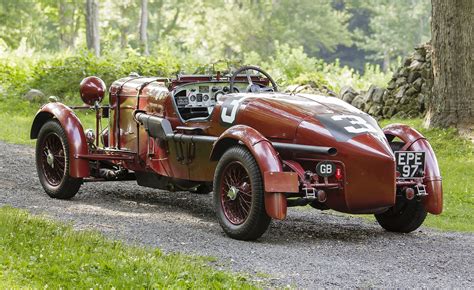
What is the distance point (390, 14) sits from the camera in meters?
66.8

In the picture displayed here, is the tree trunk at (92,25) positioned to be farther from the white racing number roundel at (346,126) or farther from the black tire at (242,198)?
the white racing number roundel at (346,126)

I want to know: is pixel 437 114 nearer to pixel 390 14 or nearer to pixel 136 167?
pixel 136 167

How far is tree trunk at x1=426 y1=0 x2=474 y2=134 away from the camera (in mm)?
16625

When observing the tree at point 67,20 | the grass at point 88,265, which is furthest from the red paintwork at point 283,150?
the tree at point 67,20

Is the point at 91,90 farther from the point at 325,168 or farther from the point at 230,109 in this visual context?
the point at 325,168

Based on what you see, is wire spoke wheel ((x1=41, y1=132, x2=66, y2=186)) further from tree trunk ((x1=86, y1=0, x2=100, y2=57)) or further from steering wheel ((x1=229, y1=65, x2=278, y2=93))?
tree trunk ((x1=86, y1=0, x2=100, y2=57))

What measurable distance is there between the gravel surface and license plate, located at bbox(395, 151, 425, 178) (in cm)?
68

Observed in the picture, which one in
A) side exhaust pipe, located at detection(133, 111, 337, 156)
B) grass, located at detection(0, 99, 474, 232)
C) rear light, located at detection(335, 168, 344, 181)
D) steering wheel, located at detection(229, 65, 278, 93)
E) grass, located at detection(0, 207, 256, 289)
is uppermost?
steering wheel, located at detection(229, 65, 278, 93)

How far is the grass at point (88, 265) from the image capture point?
6.22 meters

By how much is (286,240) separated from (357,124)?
1335 mm

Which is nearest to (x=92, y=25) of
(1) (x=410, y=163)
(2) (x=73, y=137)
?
(2) (x=73, y=137)

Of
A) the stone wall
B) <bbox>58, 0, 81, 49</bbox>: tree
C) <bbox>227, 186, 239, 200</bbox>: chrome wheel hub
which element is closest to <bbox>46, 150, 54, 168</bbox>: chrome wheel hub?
<bbox>227, 186, 239, 200</bbox>: chrome wheel hub

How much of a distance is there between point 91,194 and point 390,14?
57.7 m

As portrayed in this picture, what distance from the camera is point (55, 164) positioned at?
37.0ft
